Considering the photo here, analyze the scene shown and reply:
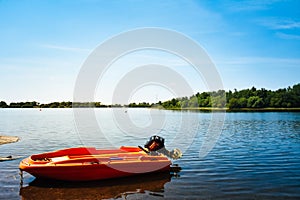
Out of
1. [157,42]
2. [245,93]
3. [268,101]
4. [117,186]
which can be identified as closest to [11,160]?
[117,186]

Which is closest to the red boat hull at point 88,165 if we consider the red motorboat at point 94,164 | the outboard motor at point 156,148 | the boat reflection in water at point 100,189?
the red motorboat at point 94,164

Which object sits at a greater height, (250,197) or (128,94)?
(128,94)

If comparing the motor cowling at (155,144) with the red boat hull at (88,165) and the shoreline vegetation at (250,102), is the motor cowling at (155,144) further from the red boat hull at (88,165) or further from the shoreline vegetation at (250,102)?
the shoreline vegetation at (250,102)

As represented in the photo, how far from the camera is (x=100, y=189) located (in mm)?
11922

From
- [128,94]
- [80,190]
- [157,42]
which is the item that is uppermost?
[157,42]

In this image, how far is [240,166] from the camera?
16062 millimetres

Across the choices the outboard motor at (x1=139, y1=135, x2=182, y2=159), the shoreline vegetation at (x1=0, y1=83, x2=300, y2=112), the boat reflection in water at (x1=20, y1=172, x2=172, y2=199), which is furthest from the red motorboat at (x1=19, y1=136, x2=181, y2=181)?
the shoreline vegetation at (x1=0, y1=83, x2=300, y2=112)

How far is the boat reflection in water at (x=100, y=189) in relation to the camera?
11.2 metres

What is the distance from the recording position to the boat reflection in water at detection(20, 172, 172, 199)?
11.2m

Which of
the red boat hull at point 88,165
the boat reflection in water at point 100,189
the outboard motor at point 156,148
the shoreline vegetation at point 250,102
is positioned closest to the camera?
the boat reflection in water at point 100,189

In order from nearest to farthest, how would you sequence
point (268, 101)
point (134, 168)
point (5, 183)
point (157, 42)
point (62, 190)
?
1. point (62, 190)
2. point (5, 183)
3. point (134, 168)
4. point (157, 42)
5. point (268, 101)

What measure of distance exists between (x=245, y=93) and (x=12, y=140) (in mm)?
129960

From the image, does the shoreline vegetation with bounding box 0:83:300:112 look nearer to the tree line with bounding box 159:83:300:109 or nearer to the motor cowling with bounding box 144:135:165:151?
the tree line with bounding box 159:83:300:109

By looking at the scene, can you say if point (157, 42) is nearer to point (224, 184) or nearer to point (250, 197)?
point (224, 184)
